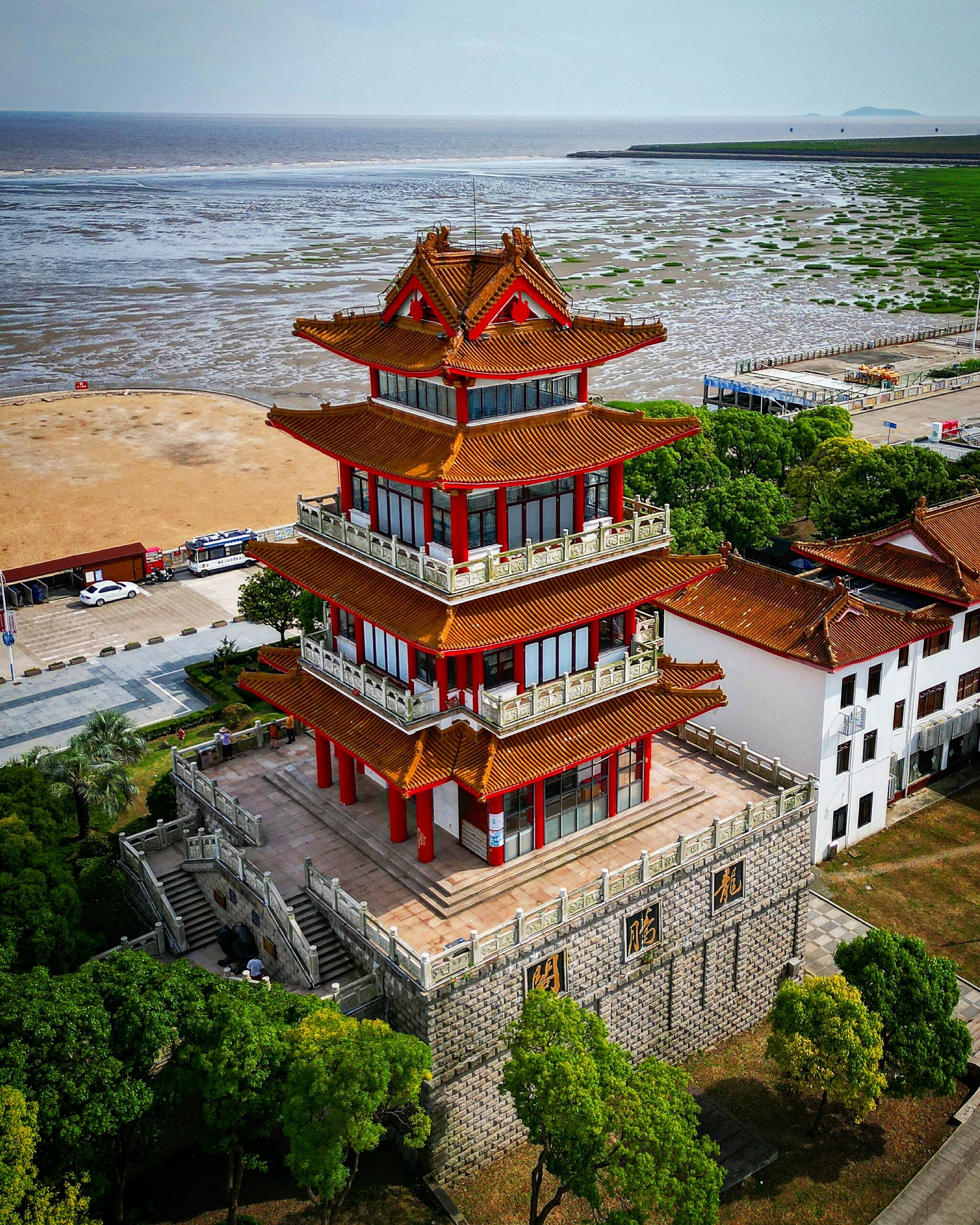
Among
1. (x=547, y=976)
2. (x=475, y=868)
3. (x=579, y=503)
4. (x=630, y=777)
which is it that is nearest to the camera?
(x=547, y=976)

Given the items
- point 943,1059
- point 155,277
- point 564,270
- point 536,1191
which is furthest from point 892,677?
point 155,277

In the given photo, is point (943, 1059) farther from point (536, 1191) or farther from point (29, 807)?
point (29, 807)

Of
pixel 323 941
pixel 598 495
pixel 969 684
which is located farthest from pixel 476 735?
pixel 969 684

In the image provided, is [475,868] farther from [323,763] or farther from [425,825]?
[323,763]

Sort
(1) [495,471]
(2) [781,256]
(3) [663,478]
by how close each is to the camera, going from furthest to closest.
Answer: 1. (2) [781,256]
2. (3) [663,478]
3. (1) [495,471]

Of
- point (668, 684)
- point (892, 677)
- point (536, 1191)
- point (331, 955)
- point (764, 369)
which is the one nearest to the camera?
point (536, 1191)

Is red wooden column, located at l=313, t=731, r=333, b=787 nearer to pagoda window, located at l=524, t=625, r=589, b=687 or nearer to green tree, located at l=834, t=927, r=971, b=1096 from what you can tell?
pagoda window, located at l=524, t=625, r=589, b=687

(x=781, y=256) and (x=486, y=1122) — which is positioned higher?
(x=781, y=256)
